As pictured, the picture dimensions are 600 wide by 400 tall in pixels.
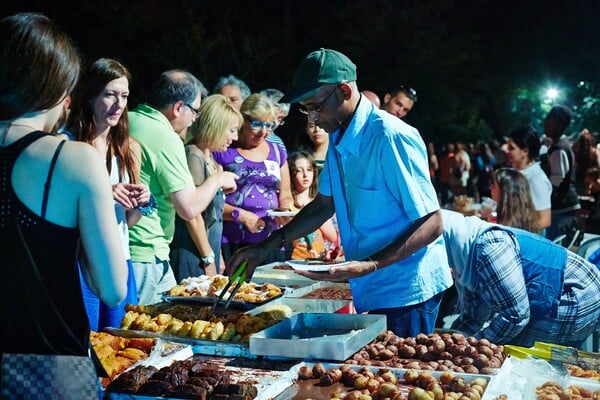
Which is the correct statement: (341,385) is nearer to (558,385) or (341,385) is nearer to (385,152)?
(558,385)

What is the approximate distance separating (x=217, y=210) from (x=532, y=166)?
10.7 feet

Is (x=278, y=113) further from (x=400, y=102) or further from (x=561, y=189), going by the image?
(x=561, y=189)

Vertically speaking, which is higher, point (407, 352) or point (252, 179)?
point (252, 179)

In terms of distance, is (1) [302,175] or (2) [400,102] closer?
(1) [302,175]

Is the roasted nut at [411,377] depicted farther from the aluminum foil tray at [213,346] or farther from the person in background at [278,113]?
the person in background at [278,113]

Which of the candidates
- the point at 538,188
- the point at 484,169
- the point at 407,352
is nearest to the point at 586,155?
the point at 538,188

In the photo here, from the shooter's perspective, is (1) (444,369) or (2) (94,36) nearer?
(1) (444,369)

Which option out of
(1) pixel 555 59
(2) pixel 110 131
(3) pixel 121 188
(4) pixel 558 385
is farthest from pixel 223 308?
(1) pixel 555 59

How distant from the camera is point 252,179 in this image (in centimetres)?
571

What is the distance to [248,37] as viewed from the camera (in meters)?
15.5

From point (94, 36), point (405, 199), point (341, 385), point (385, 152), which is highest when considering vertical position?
point (94, 36)

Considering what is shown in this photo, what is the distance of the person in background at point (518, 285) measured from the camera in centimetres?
405

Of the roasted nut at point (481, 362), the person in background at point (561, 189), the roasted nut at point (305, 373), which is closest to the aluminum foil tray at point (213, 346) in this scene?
the roasted nut at point (305, 373)

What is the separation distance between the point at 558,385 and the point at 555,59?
1147 inches
